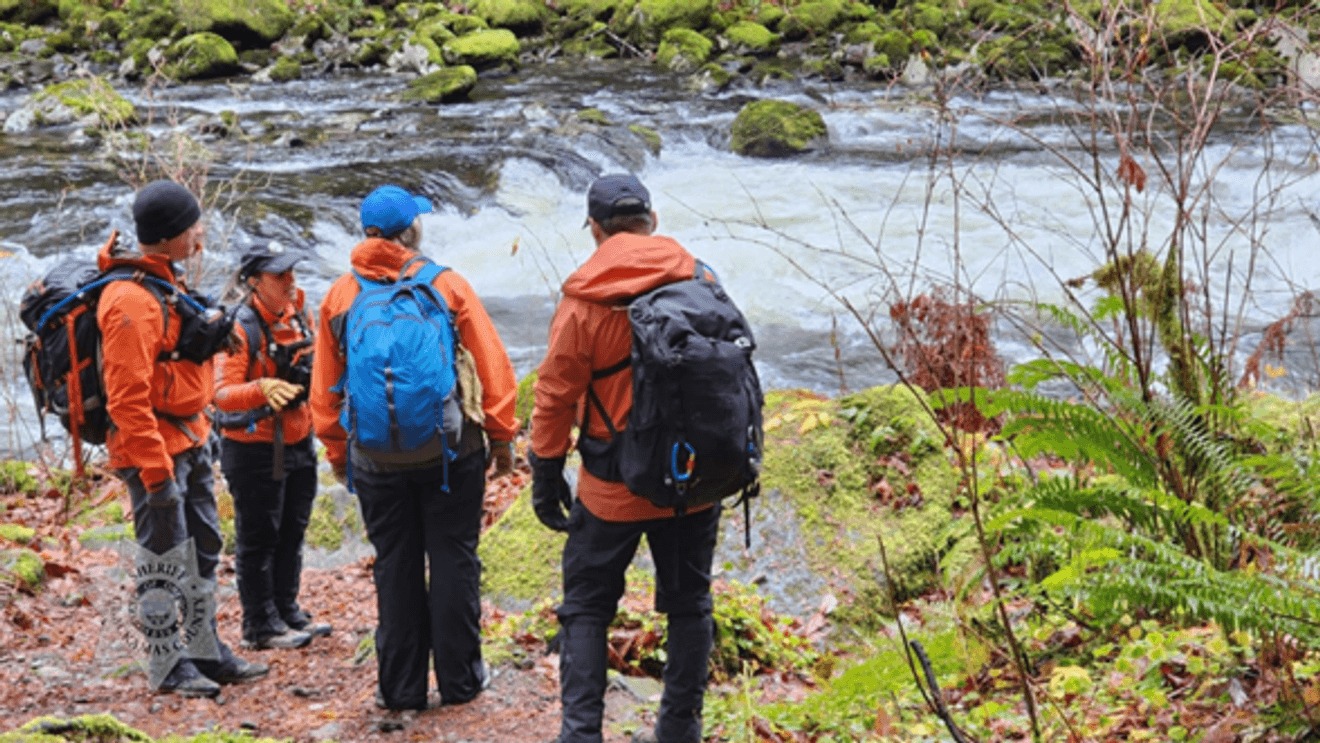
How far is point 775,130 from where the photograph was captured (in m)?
18.8

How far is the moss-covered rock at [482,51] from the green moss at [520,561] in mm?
21116

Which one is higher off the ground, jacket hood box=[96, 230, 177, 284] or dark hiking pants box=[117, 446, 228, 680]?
jacket hood box=[96, 230, 177, 284]

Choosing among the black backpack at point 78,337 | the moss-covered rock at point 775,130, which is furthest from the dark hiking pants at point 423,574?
the moss-covered rock at point 775,130

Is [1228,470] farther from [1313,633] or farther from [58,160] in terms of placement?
[58,160]

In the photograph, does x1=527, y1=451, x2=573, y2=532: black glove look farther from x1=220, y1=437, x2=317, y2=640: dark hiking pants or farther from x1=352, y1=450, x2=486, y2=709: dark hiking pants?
x1=220, y1=437, x2=317, y2=640: dark hiking pants

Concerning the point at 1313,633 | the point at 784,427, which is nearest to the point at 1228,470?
the point at 1313,633

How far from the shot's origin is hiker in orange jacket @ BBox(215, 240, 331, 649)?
5.27m

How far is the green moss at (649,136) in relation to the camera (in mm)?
18672

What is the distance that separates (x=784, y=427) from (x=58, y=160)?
14.0 meters

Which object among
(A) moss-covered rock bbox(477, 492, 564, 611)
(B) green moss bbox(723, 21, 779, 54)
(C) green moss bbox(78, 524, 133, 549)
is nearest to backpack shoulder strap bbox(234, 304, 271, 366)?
(A) moss-covered rock bbox(477, 492, 564, 611)

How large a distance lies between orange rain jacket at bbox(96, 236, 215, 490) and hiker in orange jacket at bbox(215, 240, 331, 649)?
446 millimetres

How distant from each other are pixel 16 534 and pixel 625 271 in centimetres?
513

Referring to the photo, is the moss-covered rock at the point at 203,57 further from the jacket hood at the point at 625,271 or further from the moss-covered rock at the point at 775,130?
the jacket hood at the point at 625,271

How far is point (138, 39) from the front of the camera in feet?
89.9
